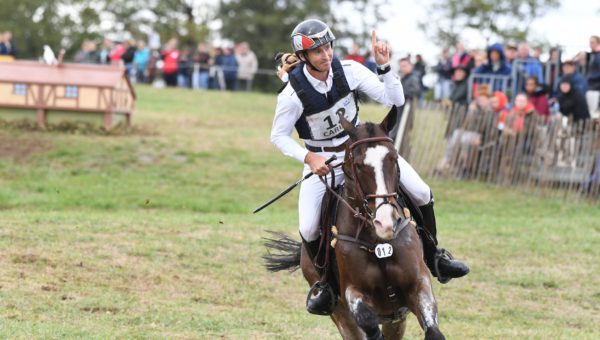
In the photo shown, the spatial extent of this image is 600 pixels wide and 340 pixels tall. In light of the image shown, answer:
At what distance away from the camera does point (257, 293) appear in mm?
12242

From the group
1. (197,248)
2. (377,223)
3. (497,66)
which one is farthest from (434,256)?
(497,66)

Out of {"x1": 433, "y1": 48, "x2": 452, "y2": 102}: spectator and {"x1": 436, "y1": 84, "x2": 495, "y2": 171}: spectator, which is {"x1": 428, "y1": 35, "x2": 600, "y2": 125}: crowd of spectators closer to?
→ {"x1": 436, "y1": 84, "x2": 495, "y2": 171}: spectator

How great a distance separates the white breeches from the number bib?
0.19 meters

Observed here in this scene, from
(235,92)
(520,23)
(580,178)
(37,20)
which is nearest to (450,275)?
(580,178)

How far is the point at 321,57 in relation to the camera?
26.2ft

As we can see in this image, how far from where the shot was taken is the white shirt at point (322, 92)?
8.05 metres

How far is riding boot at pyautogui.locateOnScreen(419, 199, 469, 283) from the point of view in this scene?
8.71m

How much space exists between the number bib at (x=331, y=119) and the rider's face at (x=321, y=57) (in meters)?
0.32

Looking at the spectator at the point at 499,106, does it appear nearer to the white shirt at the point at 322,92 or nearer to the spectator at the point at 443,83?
the spectator at the point at 443,83

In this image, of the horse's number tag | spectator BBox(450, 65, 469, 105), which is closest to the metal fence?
spectator BBox(450, 65, 469, 105)

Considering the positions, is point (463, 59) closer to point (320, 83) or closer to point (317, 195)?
point (317, 195)

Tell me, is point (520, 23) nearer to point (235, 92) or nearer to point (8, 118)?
point (235, 92)

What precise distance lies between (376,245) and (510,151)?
13.0 metres

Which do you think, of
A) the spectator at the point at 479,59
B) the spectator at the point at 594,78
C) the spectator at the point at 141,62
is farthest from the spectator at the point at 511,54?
the spectator at the point at 141,62
